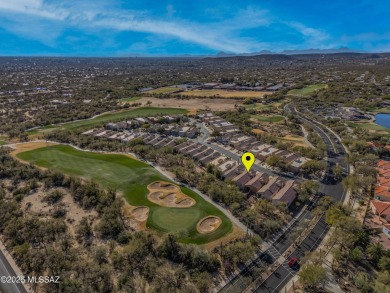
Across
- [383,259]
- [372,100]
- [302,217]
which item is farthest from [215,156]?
[372,100]

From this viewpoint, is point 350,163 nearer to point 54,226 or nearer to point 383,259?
point 383,259

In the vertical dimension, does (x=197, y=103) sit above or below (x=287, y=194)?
below

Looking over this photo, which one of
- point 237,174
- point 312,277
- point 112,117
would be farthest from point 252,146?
point 112,117

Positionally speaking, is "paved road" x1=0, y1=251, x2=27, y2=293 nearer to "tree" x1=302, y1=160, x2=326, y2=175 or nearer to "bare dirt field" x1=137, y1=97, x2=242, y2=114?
"tree" x1=302, y1=160, x2=326, y2=175

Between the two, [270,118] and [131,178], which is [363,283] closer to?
[131,178]

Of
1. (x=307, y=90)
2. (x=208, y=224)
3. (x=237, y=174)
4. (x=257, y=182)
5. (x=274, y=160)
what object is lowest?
(x=208, y=224)
